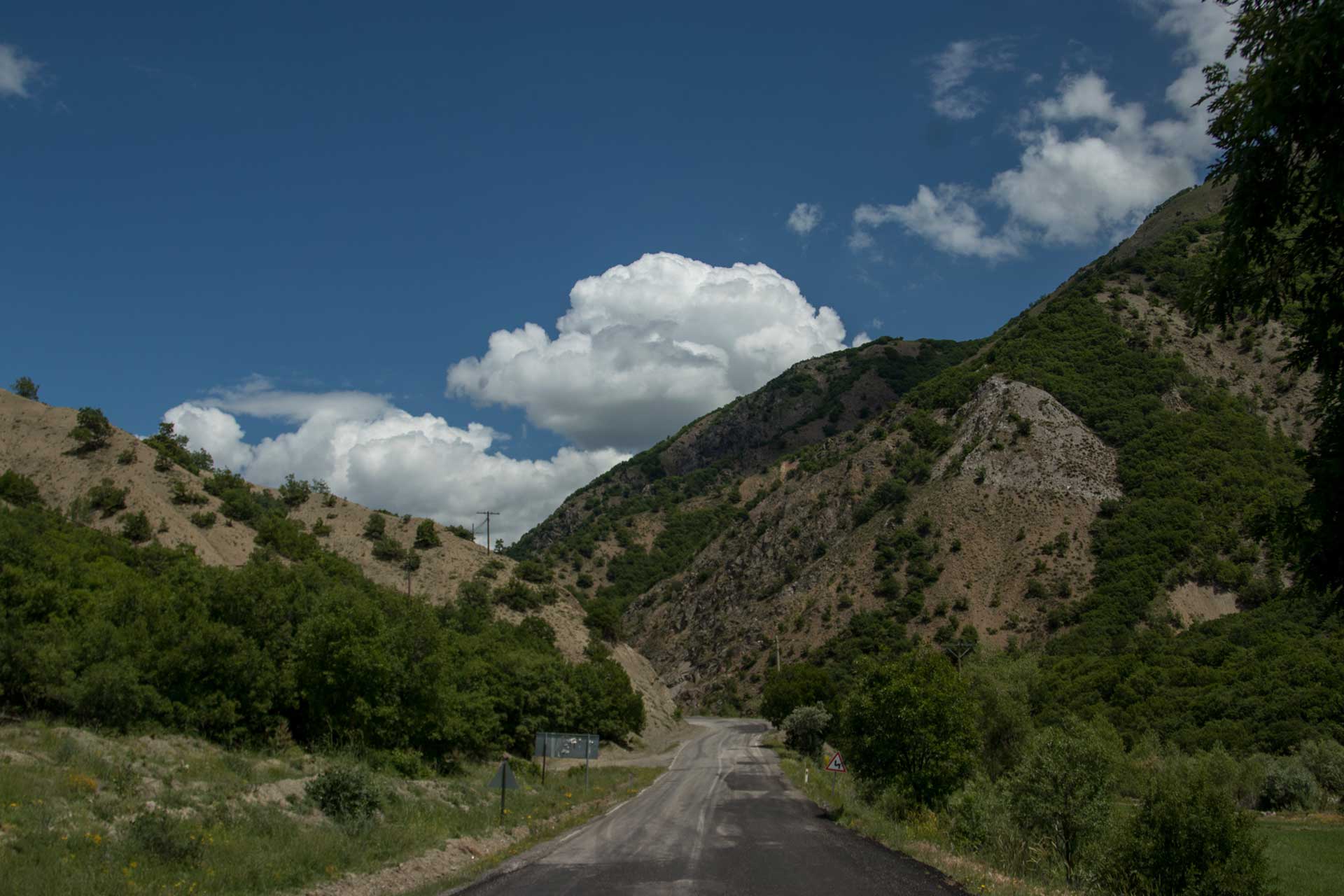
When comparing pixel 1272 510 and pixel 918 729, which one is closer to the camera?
pixel 1272 510

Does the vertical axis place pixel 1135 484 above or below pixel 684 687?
above

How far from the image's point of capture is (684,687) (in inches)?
4732

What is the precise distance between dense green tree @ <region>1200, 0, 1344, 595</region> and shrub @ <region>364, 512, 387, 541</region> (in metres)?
88.1

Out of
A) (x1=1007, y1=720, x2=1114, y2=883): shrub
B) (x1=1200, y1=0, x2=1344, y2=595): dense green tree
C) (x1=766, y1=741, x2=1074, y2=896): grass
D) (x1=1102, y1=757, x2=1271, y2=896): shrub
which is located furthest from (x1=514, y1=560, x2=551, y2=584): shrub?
(x1=1200, y1=0, x2=1344, y2=595): dense green tree

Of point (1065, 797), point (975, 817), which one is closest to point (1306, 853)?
point (975, 817)

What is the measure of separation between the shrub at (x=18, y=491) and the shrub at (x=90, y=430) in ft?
Answer: 32.0

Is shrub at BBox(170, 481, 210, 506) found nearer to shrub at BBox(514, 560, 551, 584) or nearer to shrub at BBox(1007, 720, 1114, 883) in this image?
shrub at BBox(514, 560, 551, 584)

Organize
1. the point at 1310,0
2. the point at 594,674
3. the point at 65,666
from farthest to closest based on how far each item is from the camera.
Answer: the point at 594,674 → the point at 65,666 → the point at 1310,0

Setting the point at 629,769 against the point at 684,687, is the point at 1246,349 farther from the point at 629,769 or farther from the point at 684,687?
the point at 629,769

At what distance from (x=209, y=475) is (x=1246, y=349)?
412 feet

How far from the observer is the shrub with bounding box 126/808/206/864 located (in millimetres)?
14359

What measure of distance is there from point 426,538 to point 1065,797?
78153 mm

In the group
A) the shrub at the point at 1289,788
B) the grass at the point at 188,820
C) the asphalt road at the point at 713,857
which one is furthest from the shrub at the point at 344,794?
the shrub at the point at 1289,788

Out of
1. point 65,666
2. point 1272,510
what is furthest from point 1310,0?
point 65,666
